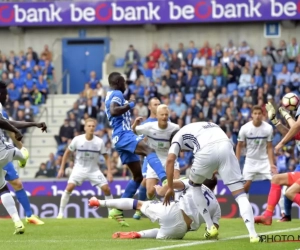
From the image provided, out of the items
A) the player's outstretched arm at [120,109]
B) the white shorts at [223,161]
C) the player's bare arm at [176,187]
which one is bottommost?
the player's bare arm at [176,187]

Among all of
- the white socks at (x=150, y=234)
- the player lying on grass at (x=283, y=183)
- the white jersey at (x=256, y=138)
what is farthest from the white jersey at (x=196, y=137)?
the white jersey at (x=256, y=138)

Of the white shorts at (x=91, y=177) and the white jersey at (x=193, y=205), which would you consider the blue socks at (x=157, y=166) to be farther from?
the white shorts at (x=91, y=177)

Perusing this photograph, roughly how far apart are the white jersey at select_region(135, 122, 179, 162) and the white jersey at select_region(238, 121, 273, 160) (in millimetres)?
2879

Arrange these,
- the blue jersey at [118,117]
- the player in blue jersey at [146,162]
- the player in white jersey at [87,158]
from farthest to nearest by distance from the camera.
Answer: the player in white jersey at [87,158] < the player in blue jersey at [146,162] < the blue jersey at [118,117]

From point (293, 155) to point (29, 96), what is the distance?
10.3 meters

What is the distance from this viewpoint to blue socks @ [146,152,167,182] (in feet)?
52.8

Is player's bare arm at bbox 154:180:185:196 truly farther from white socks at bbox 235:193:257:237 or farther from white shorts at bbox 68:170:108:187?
white shorts at bbox 68:170:108:187

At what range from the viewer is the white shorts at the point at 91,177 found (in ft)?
70.5

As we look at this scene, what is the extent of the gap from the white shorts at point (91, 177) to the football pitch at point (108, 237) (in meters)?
2.57

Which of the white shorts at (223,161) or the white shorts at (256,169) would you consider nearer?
the white shorts at (223,161)

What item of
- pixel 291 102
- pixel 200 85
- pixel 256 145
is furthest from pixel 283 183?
pixel 200 85

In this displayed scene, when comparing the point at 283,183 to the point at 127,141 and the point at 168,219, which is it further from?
the point at 127,141

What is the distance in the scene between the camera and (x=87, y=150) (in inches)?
853

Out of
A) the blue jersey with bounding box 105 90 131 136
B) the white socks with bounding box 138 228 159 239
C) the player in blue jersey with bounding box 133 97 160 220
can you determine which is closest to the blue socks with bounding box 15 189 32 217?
the player in blue jersey with bounding box 133 97 160 220
